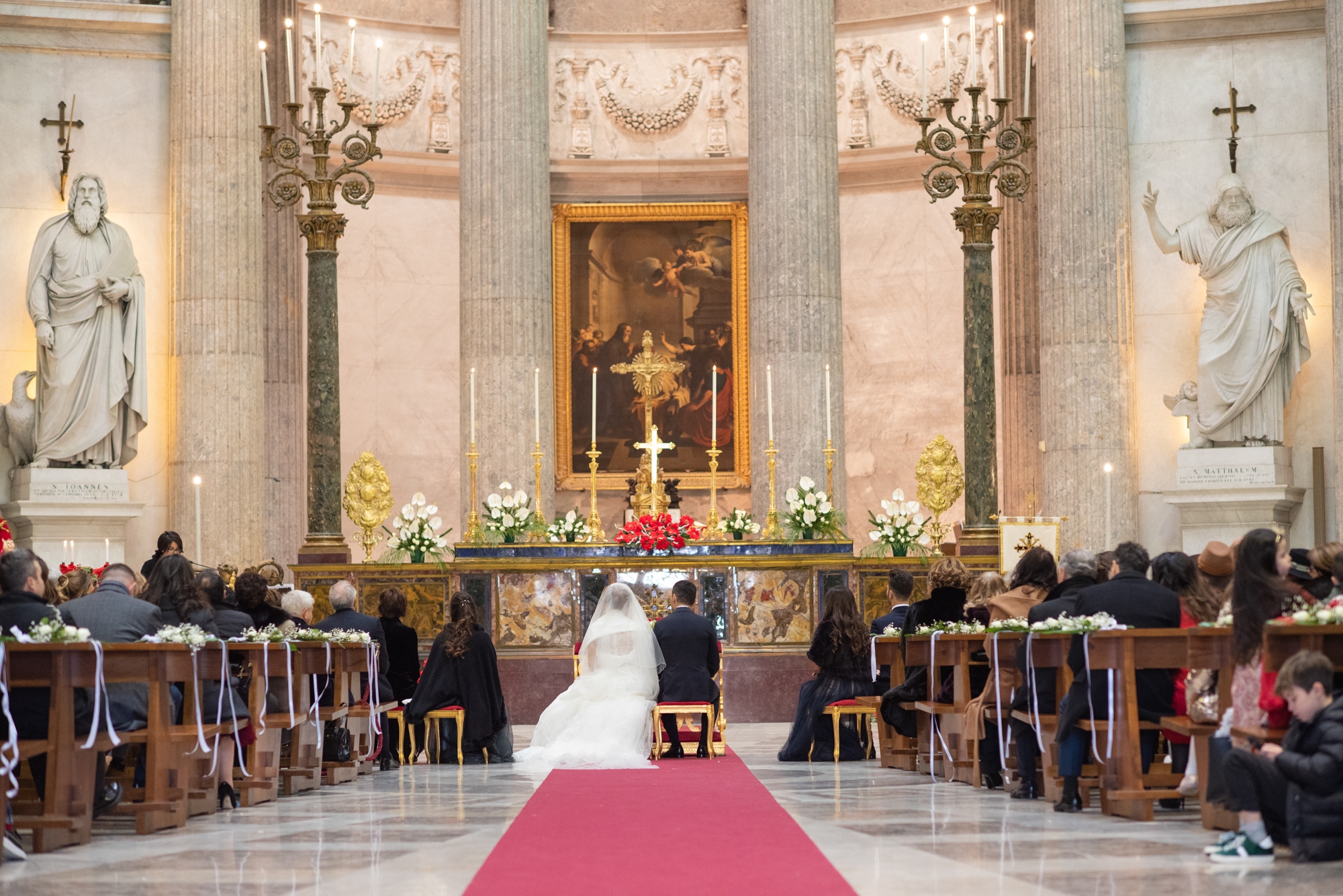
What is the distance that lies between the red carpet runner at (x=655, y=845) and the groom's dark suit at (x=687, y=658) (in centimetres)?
212

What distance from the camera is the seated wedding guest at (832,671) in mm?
13680

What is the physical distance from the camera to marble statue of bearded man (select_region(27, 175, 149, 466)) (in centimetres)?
1750

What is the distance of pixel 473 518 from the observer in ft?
57.8

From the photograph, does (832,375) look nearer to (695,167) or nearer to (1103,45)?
(1103,45)

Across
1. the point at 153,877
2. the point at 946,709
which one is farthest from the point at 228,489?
the point at 153,877

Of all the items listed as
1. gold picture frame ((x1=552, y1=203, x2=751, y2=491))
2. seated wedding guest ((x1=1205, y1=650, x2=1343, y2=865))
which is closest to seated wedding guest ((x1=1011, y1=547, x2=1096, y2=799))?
seated wedding guest ((x1=1205, y1=650, x2=1343, y2=865))

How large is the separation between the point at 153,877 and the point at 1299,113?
15118mm

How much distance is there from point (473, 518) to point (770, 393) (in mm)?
3484

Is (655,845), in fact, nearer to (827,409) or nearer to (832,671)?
(832,671)

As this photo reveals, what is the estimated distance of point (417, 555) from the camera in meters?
17.9

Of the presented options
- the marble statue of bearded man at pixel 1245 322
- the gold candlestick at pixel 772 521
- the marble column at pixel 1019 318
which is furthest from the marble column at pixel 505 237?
the marble statue of bearded man at pixel 1245 322

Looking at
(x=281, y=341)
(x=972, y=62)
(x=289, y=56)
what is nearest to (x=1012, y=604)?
(x=972, y=62)

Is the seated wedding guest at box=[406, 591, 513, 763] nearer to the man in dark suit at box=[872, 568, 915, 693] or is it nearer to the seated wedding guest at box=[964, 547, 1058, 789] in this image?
the man in dark suit at box=[872, 568, 915, 693]

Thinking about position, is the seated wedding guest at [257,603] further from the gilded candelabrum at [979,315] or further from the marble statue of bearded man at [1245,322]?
the marble statue of bearded man at [1245,322]
